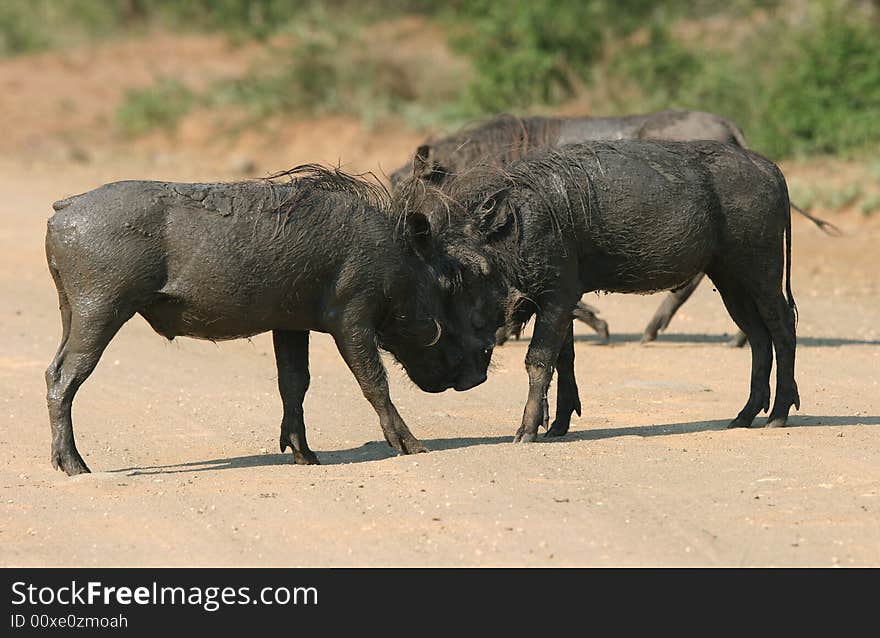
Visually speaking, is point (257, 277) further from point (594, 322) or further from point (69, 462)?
point (594, 322)

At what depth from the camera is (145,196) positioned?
→ 7.52 meters

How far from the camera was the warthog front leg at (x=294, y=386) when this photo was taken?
323 inches

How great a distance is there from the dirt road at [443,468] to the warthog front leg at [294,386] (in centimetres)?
13

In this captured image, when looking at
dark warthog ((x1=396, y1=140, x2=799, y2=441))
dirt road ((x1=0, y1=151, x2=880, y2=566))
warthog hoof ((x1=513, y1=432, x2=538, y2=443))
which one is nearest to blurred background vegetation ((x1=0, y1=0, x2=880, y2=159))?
dirt road ((x1=0, y1=151, x2=880, y2=566))

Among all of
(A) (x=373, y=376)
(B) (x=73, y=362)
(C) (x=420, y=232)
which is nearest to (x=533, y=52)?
(C) (x=420, y=232)

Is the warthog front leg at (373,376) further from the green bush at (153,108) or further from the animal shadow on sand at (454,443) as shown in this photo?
the green bush at (153,108)

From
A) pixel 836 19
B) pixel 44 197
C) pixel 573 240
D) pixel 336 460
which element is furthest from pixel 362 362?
pixel 836 19

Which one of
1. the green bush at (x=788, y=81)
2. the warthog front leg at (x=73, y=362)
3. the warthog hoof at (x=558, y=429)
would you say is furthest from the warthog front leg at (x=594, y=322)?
the green bush at (x=788, y=81)

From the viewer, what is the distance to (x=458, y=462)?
776 centimetres

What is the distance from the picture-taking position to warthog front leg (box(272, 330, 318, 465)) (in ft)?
26.9

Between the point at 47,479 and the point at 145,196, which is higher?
the point at 145,196

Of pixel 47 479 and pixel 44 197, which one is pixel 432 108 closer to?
pixel 44 197

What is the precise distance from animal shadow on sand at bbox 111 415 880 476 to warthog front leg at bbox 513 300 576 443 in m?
0.13

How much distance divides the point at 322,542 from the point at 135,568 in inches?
31.4
